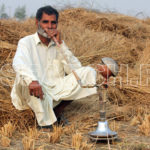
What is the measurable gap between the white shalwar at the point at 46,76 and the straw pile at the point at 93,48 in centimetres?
28

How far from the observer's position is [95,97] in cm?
479

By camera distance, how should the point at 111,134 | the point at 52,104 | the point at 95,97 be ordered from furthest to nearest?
the point at 95,97, the point at 52,104, the point at 111,134

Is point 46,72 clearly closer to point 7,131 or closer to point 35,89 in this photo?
point 35,89

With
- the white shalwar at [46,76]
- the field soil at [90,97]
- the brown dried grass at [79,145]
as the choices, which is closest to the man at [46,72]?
the white shalwar at [46,76]

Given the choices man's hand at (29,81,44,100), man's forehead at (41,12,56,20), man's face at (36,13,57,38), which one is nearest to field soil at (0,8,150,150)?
man's hand at (29,81,44,100)

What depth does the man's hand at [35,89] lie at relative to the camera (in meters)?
3.25

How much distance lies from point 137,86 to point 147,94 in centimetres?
19

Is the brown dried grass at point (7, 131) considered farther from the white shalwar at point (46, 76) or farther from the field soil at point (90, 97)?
the white shalwar at point (46, 76)

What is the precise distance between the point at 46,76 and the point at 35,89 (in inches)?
22.5

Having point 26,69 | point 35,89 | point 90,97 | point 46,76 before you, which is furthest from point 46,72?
point 90,97

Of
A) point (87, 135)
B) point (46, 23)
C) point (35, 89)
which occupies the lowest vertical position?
point (87, 135)

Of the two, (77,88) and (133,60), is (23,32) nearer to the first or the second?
(133,60)

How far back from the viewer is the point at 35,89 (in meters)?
3.26

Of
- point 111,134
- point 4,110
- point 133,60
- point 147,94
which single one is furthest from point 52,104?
point 133,60
